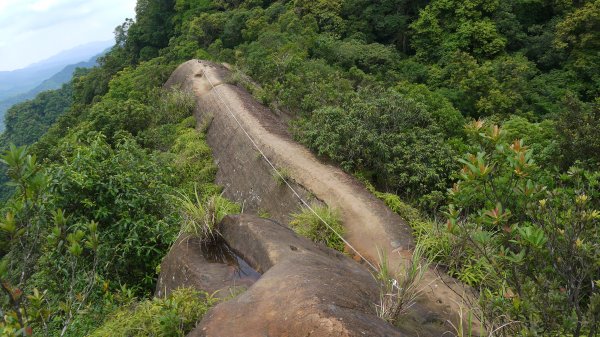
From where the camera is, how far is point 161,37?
3222cm

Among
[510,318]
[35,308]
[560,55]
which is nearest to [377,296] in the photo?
[510,318]

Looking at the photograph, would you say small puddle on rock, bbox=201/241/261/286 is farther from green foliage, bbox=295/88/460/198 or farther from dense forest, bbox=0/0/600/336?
green foliage, bbox=295/88/460/198

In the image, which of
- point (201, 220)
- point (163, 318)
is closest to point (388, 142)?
point (201, 220)

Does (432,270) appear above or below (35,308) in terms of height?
below

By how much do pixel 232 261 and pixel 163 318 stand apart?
5.61 feet

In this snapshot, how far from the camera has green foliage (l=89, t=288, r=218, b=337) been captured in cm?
390

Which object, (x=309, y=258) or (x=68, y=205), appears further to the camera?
(x=68, y=205)

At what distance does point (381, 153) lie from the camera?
893cm

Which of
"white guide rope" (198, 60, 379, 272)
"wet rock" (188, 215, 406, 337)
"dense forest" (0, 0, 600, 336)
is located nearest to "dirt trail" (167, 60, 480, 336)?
"white guide rope" (198, 60, 379, 272)

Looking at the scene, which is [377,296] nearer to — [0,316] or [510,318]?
[510,318]

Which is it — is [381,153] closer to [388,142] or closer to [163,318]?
[388,142]

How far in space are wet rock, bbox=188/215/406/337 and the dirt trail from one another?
0.85m

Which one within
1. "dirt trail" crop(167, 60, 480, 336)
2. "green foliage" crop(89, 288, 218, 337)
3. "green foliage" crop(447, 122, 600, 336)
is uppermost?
"green foliage" crop(447, 122, 600, 336)

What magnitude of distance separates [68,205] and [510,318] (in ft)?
18.5
